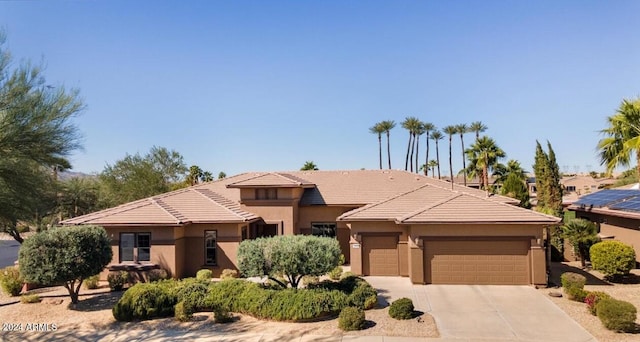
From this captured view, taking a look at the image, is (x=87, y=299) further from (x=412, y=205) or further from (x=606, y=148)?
(x=606, y=148)

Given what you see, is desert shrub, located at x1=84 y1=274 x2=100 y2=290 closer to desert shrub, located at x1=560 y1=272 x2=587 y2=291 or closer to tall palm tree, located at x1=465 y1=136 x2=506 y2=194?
desert shrub, located at x1=560 y1=272 x2=587 y2=291

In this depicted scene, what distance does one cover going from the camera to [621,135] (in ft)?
67.8

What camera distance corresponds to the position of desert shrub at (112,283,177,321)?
14.4 meters

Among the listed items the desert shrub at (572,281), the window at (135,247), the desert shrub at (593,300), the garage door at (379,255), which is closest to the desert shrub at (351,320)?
the garage door at (379,255)

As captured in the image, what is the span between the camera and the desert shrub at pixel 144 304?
14.4m

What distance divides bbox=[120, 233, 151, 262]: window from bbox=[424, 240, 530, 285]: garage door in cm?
1382

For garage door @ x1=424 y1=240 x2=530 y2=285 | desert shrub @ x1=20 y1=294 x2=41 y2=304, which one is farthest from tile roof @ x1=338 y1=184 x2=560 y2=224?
desert shrub @ x1=20 y1=294 x2=41 y2=304

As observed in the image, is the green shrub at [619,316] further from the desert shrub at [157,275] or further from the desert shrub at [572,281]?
the desert shrub at [157,275]

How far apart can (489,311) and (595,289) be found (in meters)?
6.56

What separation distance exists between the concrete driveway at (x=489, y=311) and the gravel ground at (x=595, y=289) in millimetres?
322

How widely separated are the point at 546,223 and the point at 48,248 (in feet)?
68.1

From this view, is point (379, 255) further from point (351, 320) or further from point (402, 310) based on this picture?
point (351, 320)

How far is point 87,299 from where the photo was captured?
17.4 metres

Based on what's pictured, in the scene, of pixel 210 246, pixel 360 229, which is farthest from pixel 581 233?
pixel 210 246
